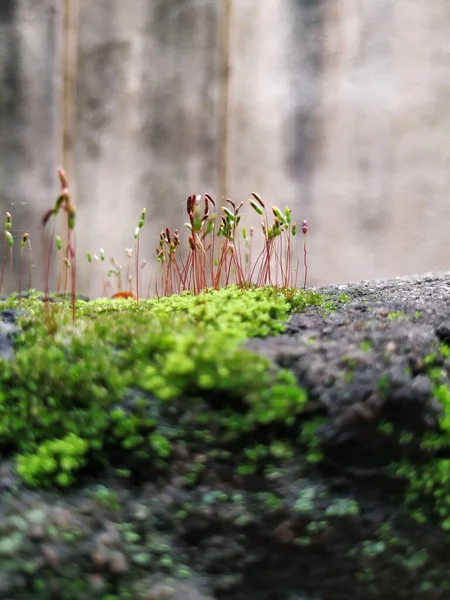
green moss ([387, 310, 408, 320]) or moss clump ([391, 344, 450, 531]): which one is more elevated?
green moss ([387, 310, 408, 320])

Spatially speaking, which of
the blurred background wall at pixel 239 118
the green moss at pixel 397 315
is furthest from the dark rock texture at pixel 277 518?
the blurred background wall at pixel 239 118

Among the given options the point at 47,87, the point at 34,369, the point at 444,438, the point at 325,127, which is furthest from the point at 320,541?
the point at 47,87

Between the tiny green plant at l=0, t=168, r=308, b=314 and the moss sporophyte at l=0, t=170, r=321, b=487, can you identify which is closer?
the moss sporophyte at l=0, t=170, r=321, b=487

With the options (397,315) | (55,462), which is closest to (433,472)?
(397,315)

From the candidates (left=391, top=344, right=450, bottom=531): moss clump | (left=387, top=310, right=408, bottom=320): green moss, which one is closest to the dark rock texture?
(left=391, top=344, right=450, bottom=531): moss clump

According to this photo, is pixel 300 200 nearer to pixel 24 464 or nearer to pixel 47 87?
pixel 47 87

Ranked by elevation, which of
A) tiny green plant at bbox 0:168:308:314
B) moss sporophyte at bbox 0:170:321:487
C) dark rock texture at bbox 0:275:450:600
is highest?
tiny green plant at bbox 0:168:308:314

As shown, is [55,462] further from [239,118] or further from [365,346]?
[239,118]

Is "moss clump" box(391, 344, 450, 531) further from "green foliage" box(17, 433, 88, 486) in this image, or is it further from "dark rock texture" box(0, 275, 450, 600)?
"green foliage" box(17, 433, 88, 486)
